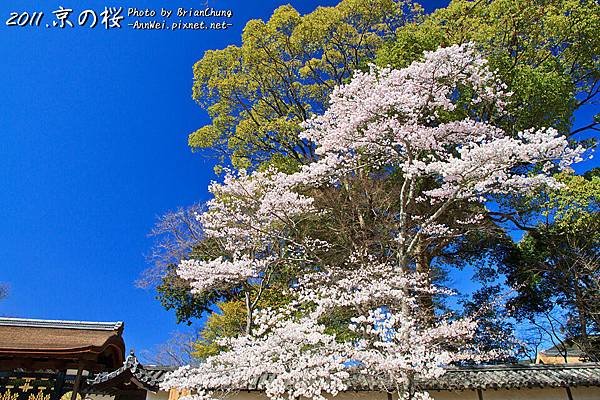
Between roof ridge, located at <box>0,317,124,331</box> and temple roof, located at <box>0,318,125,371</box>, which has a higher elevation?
roof ridge, located at <box>0,317,124,331</box>

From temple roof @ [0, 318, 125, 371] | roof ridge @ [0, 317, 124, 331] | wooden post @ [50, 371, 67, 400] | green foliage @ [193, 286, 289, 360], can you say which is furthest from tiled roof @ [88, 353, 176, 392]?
green foliage @ [193, 286, 289, 360]

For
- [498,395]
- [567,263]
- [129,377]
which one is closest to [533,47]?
[567,263]

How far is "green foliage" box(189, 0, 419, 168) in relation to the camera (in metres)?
14.0

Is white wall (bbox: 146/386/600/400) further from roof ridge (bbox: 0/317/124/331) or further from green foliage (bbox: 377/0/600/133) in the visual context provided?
green foliage (bbox: 377/0/600/133)

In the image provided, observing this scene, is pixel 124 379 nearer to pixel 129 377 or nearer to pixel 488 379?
pixel 129 377

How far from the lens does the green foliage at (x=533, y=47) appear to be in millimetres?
11336

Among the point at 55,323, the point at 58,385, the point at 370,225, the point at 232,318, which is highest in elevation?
the point at 370,225

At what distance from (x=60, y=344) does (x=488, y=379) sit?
8051 millimetres

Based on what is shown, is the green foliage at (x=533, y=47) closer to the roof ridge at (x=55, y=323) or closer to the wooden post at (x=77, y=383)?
the roof ridge at (x=55, y=323)

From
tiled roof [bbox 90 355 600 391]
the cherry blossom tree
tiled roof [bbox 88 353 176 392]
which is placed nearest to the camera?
the cherry blossom tree

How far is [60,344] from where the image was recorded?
779 cm

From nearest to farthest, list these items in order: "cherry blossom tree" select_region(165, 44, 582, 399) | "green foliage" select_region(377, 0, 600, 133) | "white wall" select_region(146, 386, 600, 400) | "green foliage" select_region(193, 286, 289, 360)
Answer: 1. "cherry blossom tree" select_region(165, 44, 582, 399)
2. "white wall" select_region(146, 386, 600, 400)
3. "green foliage" select_region(377, 0, 600, 133)
4. "green foliage" select_region(193, 286, 289, 360)

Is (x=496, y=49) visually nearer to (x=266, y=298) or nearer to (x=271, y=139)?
(x=271, y=139)

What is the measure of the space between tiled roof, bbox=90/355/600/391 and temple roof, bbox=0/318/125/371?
66cm
